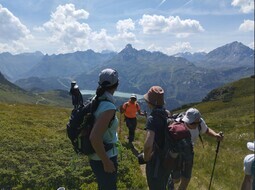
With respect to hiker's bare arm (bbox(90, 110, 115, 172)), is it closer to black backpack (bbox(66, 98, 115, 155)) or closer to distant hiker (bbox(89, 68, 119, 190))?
distant hiker (bbox(89, 68, 119, 190))

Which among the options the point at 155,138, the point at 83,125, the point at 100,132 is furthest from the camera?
the point at 155,138

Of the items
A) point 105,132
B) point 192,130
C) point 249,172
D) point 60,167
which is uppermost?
point 105,132

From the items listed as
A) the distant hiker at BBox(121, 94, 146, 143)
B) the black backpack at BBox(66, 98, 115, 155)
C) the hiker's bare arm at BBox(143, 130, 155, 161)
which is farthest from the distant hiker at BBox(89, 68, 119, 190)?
the distant hiker at BBox(121, 94, 146, 143)

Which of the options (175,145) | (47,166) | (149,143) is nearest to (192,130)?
(175,145)

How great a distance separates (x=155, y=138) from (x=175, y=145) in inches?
20.6

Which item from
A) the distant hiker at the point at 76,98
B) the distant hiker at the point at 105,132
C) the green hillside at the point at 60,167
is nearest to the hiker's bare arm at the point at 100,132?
the distant hiker at the point at 105,132

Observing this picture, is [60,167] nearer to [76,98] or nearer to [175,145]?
[175,145]

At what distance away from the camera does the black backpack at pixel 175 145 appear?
7309mm

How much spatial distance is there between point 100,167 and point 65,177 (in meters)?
5.62

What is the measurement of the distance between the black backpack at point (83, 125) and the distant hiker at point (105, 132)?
0.11 metres

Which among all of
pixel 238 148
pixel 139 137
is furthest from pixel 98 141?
pixel 238 148

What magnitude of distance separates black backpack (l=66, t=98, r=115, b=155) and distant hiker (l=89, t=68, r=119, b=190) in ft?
0.37

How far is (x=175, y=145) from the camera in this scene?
7.40 meters

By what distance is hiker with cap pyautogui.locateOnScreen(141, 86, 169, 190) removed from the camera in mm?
7004
